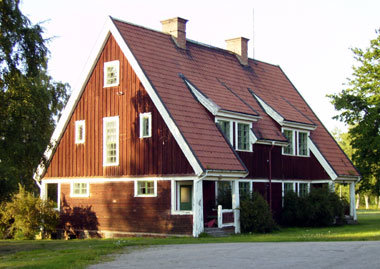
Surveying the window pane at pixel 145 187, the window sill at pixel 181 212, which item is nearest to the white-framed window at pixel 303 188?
the window pane at pixel 145 187

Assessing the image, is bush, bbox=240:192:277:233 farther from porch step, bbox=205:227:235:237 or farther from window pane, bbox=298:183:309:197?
window pane, bbox=298:183:309:197

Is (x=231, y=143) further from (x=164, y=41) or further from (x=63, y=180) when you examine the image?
(x=63, y=180)

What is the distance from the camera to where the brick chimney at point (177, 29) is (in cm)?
3309

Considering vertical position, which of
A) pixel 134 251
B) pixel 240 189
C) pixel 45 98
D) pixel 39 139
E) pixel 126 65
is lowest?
pixel 134 251

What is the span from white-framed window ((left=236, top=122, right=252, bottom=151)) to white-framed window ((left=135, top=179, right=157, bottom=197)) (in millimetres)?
4902

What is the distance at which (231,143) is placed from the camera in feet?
97.2

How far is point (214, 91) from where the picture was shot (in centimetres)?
3109

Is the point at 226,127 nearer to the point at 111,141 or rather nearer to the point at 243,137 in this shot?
the point at 243,137

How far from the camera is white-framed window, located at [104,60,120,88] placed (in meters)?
29.9

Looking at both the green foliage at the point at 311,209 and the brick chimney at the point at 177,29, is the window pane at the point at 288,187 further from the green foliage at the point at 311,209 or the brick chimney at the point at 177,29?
the brick chimney at the point at 177,29

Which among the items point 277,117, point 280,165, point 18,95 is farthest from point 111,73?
point 280,165

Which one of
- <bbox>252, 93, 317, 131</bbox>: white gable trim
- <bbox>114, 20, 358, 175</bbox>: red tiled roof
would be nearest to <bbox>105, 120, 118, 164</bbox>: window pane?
<bbox>114, 20, 358, 175</bbox>: red tiled roof

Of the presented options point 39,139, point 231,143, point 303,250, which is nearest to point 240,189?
point 231,143

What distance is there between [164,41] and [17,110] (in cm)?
1050
